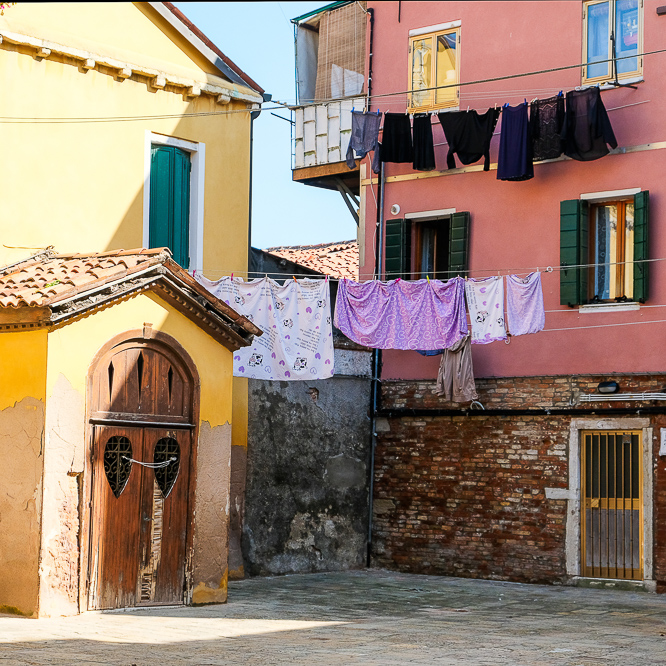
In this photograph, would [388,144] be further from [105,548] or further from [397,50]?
[105,548]

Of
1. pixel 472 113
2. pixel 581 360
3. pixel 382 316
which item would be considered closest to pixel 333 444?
pixel 382 316

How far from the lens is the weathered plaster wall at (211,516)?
1105 cm

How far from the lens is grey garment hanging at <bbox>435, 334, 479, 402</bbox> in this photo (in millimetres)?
14680

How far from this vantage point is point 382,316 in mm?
13805

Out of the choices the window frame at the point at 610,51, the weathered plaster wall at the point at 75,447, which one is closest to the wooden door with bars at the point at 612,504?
the window frame at the point at 610,51

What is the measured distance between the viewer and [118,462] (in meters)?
10.4

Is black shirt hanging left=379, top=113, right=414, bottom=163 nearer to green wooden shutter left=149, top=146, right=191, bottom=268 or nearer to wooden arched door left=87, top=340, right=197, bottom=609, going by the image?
green wooden shutter left=149, top=146, right=191, bottom=268

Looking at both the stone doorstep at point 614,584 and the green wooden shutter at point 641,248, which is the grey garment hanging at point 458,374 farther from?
the stone doorstep at point 614,584

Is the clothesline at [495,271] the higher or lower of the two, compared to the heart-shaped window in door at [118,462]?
higher

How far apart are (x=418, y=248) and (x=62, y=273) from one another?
22.6ft

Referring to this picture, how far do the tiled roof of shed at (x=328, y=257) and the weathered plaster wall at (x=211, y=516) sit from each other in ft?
22.7

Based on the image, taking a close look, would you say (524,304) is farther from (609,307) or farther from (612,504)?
(612,504)

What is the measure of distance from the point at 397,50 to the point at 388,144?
1.86 m

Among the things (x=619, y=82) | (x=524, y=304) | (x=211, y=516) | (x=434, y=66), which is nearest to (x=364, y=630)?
(x=211, y=516)
